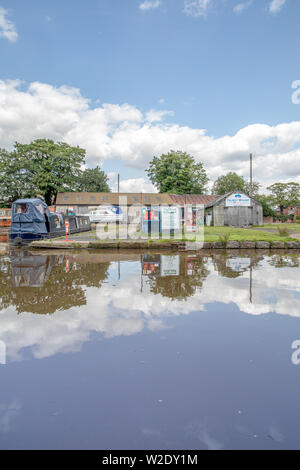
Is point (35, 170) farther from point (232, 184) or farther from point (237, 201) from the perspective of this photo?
point (232, 184)

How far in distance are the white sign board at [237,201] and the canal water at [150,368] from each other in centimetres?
2455

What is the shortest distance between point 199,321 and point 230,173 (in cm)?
7442

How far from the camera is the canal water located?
2.05 meters

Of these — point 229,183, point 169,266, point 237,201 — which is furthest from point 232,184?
point 169,266

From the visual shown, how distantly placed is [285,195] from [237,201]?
34.4 metres

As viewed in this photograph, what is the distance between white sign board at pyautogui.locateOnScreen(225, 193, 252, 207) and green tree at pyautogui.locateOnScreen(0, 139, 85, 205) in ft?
91.1

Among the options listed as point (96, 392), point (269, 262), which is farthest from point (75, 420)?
point (269, 262)

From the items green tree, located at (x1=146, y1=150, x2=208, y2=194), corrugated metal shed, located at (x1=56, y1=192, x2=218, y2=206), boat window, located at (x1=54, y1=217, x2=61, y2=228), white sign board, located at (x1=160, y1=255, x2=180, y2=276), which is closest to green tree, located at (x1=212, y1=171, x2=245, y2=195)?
green tree, located at (x1=146, y1=150, x2=208, y2=194)

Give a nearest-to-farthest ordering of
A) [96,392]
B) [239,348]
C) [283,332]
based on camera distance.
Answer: [96,392], [239,348], [283,332]

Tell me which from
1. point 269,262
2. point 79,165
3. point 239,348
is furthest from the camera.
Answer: point 79,165

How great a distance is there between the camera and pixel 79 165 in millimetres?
46312

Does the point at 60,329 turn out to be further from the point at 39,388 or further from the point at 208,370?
the point at 208,370

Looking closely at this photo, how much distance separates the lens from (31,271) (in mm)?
8156

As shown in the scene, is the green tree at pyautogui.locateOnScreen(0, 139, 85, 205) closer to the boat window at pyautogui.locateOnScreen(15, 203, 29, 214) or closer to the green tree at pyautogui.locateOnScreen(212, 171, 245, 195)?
the boat window at pyautogui.locateOnScreen(15, 203, 29, 214)
